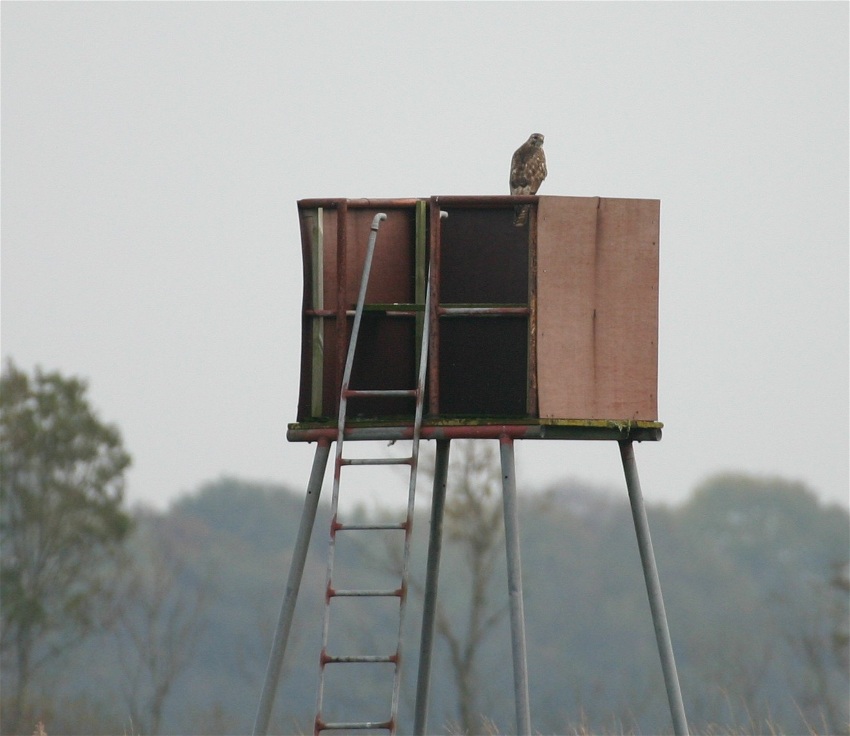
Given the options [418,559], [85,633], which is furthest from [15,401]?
[418,559]

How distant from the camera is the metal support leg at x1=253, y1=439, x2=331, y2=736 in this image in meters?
10.1

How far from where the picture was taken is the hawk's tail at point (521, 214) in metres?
10.0

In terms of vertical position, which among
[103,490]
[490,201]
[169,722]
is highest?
[103,490]

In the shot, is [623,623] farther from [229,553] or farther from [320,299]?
[320,299]

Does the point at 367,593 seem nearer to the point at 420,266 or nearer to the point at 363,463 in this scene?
the point at 363,463

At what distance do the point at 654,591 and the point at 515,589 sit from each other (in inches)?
51.2

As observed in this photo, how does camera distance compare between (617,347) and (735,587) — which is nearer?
(617,347)

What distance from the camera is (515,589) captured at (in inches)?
376

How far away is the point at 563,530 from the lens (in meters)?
58.2

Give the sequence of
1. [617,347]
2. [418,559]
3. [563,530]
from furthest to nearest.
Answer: [563,530], [418,559], [617,347]

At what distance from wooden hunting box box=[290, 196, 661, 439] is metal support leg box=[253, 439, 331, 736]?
0.30 metres

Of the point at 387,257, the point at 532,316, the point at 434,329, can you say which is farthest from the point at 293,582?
the point at 532,316

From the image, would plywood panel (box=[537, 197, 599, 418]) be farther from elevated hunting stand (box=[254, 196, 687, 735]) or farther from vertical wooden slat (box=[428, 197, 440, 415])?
vertical wooden slat (box=[428, 197, 440, 415])

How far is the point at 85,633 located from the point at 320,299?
91.2 feet
